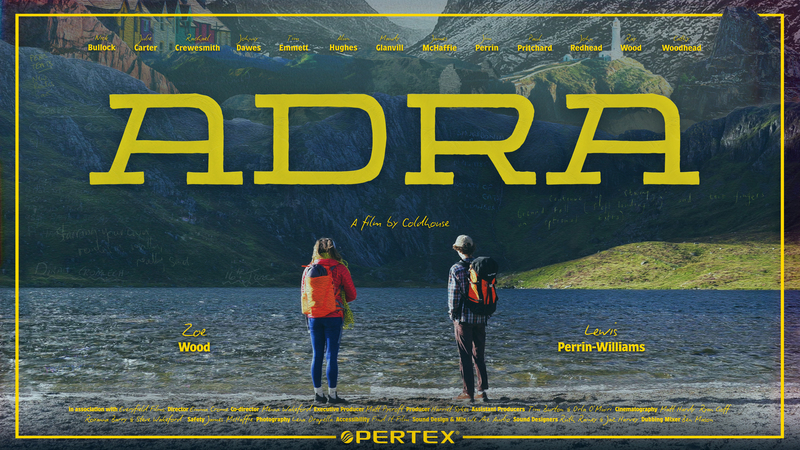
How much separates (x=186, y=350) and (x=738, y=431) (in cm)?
2530

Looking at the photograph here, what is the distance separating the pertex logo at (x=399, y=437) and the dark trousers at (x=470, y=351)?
3.15 meters

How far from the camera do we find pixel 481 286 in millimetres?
14727

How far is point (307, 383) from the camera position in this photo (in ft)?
66.3

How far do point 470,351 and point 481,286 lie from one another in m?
1.85

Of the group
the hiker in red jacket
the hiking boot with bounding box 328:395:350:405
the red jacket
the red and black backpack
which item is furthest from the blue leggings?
the red and black backpack

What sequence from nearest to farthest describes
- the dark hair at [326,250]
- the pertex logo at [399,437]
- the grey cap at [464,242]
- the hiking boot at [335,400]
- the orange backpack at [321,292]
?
the pertex logo at [399,437], the orange backpack at [321,292], the dark hair at [326,250], the grey cap at [464,242], the hiking boot at [335,400]

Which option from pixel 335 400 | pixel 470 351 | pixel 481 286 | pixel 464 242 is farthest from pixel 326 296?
pixel 470 351

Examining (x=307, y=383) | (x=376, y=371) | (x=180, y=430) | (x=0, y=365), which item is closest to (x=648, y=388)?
(x=376, y=371)

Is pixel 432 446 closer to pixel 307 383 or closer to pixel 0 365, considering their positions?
pixel 307 383

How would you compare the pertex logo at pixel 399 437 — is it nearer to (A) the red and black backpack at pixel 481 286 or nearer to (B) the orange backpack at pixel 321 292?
(B) the orange backpack at pixel 321 292

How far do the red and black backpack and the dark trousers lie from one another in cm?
55

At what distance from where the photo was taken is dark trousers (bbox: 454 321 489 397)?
50.1 feet

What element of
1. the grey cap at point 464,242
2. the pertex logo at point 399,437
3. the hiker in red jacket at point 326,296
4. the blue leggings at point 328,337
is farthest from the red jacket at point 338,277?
the pertex logo at point 399,437

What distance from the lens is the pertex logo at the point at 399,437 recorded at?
11.9 meters
